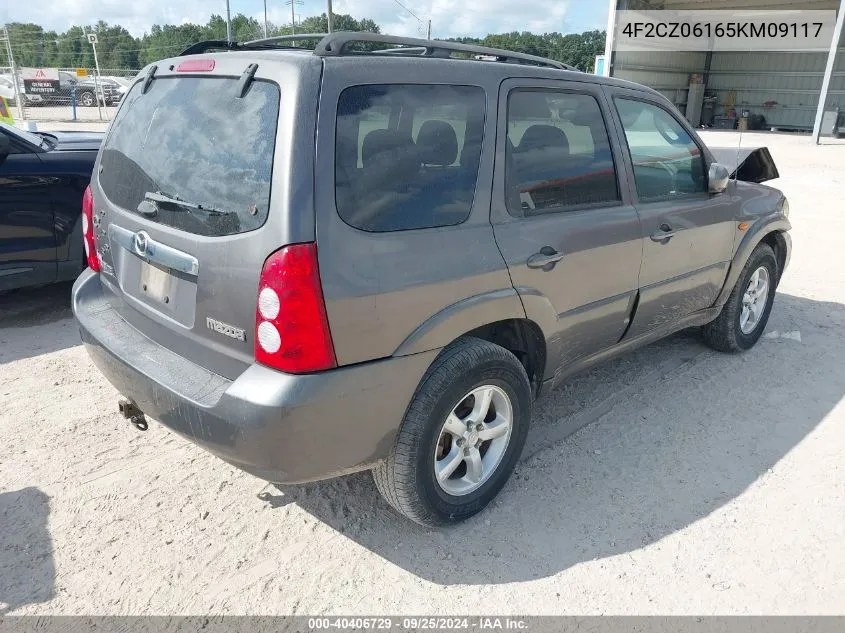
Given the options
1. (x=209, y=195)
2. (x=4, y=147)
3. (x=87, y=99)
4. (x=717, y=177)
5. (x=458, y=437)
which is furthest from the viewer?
(x=87, y=99)

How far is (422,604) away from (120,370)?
1.53 meters

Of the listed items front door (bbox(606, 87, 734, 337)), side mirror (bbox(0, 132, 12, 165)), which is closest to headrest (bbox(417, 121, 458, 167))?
front door (bbox(606, 87, 734, 337))

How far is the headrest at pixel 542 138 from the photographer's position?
2842 millimetres

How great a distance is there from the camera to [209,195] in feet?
7.54

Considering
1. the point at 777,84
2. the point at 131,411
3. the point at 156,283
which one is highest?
the point at 777,84

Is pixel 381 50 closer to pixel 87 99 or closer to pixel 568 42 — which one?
pixel 87 99

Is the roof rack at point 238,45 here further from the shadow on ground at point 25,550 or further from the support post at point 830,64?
the support post at point 830,64

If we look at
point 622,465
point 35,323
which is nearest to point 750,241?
point 622,465

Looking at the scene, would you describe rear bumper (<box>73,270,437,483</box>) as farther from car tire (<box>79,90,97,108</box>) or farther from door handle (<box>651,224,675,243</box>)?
car tire (<box>79,90,97,108</box>)

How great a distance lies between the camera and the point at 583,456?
332 cm

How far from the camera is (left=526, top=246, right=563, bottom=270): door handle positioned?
2.75m

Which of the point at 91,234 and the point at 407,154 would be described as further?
the point at 91,234

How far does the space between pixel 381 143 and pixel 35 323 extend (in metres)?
3.87

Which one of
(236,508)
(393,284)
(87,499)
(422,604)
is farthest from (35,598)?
(393,284)
